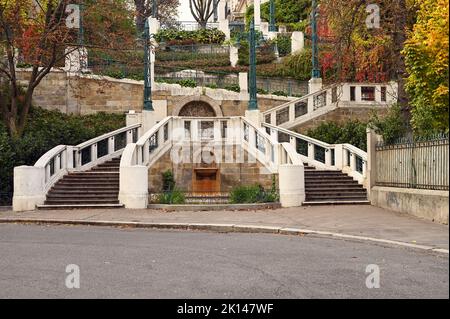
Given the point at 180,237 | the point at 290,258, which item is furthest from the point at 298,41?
the point at 290,258

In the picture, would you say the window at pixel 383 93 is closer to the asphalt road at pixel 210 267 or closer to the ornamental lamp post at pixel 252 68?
the ornamental lamp post at pixel 252 68

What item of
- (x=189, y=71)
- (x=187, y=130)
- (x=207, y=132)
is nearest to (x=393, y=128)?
(x=207, y=132)

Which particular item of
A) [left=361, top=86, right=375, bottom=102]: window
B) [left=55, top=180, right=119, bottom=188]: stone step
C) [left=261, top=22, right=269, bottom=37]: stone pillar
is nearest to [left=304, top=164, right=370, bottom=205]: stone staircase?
[left=55, top=180, right=119, bottom=188]: stone step

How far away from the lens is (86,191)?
802 inches

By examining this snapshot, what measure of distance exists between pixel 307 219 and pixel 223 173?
31.7 feet

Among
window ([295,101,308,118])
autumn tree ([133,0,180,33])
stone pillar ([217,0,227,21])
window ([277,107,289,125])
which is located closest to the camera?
window ([277,107,289,125])

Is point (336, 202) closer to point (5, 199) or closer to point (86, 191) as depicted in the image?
point (86, 191)

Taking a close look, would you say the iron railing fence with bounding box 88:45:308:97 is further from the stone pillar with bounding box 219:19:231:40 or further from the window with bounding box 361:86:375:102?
the window with bounding box 361:86:375:102

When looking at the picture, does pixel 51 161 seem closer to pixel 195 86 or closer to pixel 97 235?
pixel 97 235

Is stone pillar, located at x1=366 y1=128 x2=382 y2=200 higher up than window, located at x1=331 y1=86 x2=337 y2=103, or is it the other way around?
window, located at x1=331 y1=86 x2=337 y2=103

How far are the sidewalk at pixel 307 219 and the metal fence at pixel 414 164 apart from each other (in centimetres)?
95

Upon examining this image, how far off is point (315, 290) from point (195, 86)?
29.1 m

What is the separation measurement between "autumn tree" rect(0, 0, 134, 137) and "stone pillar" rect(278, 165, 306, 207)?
9815mm

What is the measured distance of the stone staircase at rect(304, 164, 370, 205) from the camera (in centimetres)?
1948
